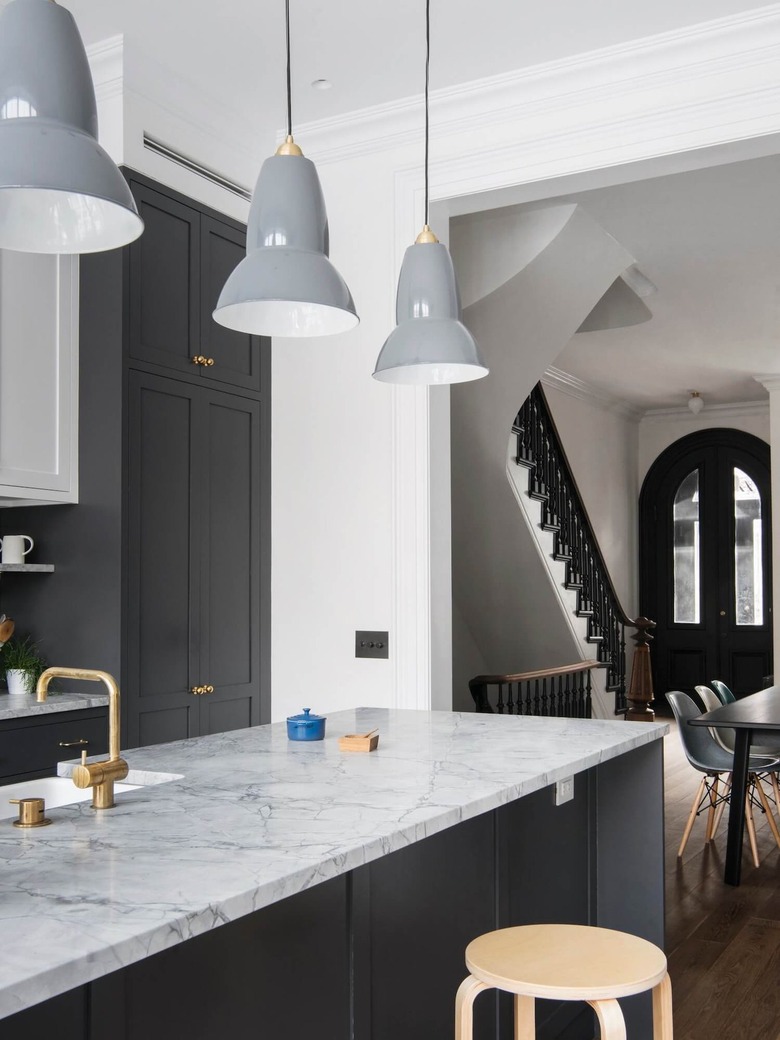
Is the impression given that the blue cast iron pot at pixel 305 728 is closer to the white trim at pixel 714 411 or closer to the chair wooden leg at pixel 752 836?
the chair wooden leg at pixel 752 836

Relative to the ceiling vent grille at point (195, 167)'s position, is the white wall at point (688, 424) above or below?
below

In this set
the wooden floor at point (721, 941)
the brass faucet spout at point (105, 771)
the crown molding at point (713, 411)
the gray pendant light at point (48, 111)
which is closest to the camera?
the gray pendant light at point (48, 111)

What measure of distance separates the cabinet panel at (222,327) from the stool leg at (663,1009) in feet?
9.52

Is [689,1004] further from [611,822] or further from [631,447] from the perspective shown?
[631,447]

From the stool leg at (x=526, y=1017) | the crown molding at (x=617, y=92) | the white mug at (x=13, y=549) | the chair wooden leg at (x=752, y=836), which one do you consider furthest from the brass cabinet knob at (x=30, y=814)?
the chair wooden leg at (x=752, y=836)

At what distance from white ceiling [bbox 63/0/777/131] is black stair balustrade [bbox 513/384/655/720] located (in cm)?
325

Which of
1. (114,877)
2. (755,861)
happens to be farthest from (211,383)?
(755,861)

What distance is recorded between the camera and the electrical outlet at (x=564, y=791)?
9.23ft

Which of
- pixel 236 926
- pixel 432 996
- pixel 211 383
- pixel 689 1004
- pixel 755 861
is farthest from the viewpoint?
pixel 755 861

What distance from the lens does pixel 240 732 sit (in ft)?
9.69

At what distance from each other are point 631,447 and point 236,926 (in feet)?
34.3

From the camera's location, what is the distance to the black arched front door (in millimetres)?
11180

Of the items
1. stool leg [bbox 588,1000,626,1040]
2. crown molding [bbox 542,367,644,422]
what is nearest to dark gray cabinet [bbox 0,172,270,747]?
stool leg [bbox 588,1000,626,1040]

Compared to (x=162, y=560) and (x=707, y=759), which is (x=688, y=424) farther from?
(x=162, y=560)
